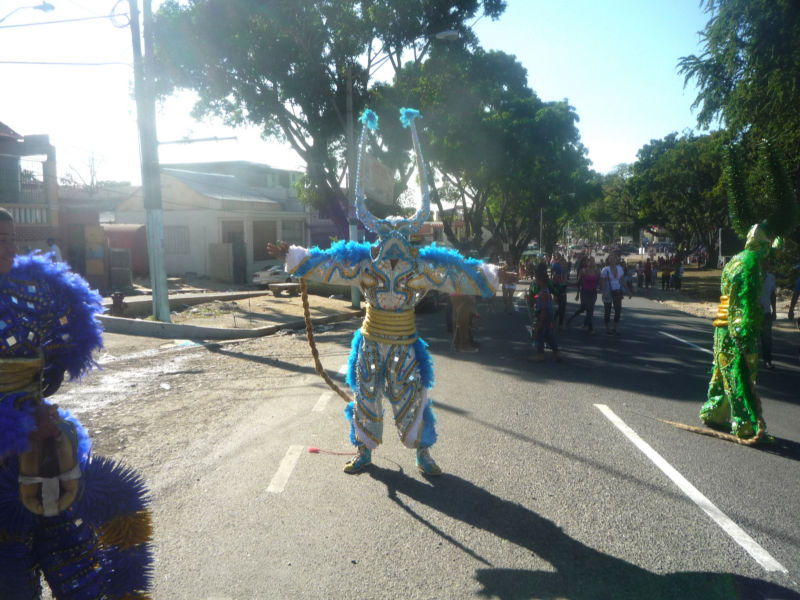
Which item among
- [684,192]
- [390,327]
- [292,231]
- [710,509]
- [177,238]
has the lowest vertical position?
[710,509]

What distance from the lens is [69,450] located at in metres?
2.49

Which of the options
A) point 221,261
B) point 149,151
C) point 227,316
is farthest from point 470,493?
point 221,261

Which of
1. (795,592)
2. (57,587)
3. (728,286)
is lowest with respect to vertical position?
(795,592)

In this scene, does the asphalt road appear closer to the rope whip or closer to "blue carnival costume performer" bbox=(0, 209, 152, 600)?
the rope whip

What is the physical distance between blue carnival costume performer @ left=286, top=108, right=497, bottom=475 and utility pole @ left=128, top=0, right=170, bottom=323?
30.2 ft

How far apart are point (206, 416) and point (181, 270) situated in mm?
25598

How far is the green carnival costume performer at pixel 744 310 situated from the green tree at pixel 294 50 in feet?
44.4

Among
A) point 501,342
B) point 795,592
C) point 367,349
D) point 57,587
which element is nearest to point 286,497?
point 367,349

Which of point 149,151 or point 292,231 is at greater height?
point 149,151

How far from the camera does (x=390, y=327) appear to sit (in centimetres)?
487

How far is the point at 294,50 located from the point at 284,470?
1680 cm

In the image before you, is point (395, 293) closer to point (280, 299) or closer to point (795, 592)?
point (795, 592)

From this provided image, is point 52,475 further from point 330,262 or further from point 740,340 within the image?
point 740,340

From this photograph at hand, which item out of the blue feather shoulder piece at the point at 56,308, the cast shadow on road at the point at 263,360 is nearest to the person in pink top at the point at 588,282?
the cast shadow on road at the point at 263,360
